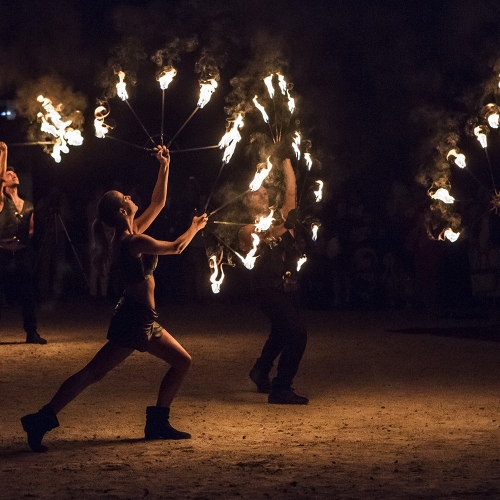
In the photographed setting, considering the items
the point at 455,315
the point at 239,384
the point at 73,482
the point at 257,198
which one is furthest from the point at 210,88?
the point at 455,315

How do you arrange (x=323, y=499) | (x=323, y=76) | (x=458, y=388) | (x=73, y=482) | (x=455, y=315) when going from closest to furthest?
(x=323, y=499)
(x=73, y=482)
(x=458, y=388)
(x=455, y=315)
(x=323, y=76)

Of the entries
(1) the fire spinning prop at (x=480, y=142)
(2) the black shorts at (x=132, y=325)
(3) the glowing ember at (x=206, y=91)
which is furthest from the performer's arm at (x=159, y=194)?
(1) the fire spinning prop at (x=480, y=142)

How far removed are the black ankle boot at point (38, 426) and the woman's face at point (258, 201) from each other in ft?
9.31

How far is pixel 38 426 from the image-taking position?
837 centimetres

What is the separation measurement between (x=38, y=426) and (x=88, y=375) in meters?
0.47

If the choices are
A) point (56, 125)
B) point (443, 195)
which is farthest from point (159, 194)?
point (443, 195)

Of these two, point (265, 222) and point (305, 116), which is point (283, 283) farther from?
point (305, 116)

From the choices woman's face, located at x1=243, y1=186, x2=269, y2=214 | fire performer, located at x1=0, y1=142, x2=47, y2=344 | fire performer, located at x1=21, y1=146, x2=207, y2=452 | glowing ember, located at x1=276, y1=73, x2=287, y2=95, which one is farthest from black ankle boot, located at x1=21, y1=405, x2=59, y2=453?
fire performer, located at x1=0, y1=142, x2=47, y2=344

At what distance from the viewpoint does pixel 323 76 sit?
27688 mm

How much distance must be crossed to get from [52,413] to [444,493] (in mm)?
2799

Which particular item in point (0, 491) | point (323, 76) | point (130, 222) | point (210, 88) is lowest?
point (0, 491)

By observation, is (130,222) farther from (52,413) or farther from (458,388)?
(458,388)

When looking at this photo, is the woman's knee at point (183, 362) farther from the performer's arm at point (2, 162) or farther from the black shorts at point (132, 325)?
the performer's arm at point (2, 162)

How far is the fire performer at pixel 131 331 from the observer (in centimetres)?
855
